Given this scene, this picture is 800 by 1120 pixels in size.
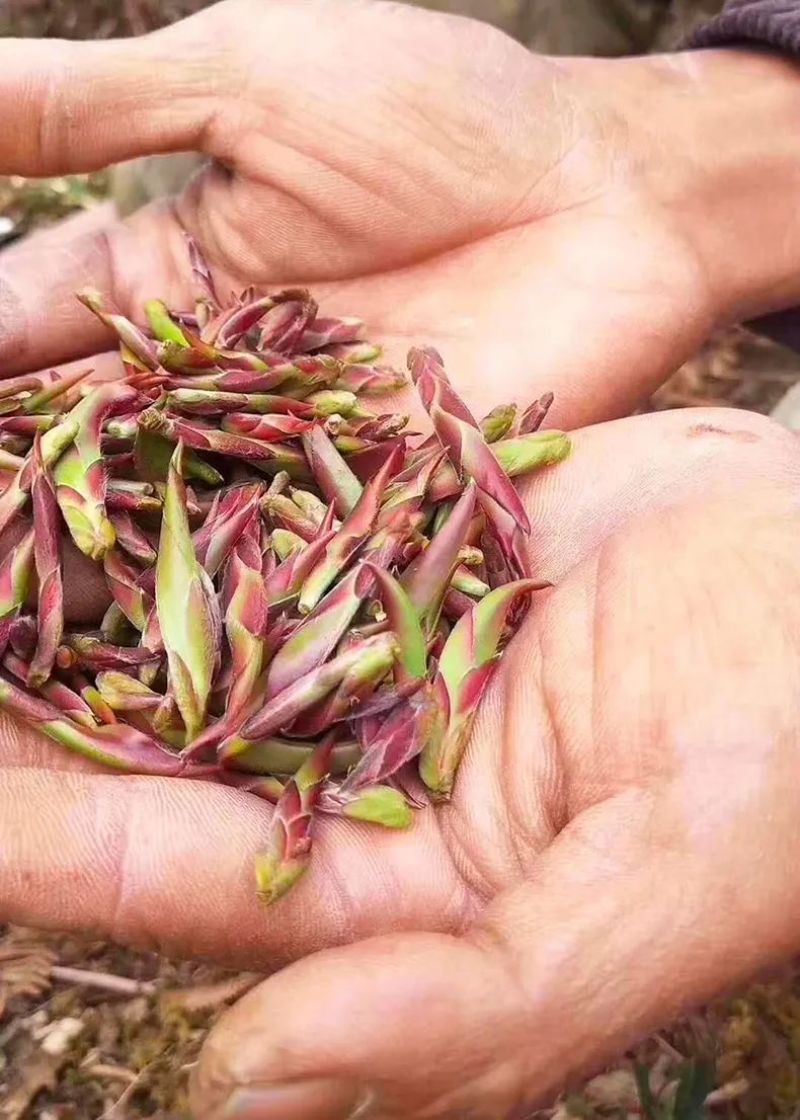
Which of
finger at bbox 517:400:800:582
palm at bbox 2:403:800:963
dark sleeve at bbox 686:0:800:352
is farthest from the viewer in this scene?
dark sleeve at bbox 686:0:800:352

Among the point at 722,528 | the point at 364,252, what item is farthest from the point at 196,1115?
the point at 364,252

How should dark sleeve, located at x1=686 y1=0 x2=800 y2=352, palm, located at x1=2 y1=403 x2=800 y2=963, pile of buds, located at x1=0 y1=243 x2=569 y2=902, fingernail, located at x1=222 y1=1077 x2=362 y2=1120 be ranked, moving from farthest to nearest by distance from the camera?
1. dark sleeve, located at x1=686 y1=0 x2=800 y2=352
2. pile of buds, located at x1=0 y1=243 x2=569 y2=902
3. palm, located at x1=2 y1=403 x2=800 y2=963
4. fingernail, located at x1=222 y1=1077 x2=362 y2=1120

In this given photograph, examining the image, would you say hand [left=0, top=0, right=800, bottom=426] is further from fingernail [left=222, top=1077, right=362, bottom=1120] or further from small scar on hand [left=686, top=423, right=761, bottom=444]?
fingernail [left=222, top=1077, right=362, bottom=1120]

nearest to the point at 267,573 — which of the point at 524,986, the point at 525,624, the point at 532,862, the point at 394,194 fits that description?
the point at 525,624

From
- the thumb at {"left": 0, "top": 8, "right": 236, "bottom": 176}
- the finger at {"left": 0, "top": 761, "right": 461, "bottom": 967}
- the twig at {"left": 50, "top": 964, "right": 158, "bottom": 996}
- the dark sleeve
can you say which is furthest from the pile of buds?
the dark sleeve

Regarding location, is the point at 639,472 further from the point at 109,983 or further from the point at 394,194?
the point at 109,983

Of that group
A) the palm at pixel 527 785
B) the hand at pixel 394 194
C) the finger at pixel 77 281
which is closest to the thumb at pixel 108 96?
the hand at pixel 394 194

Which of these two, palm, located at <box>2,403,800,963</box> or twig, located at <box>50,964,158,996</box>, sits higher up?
palm, located at <box>2,403,800,963</box>
